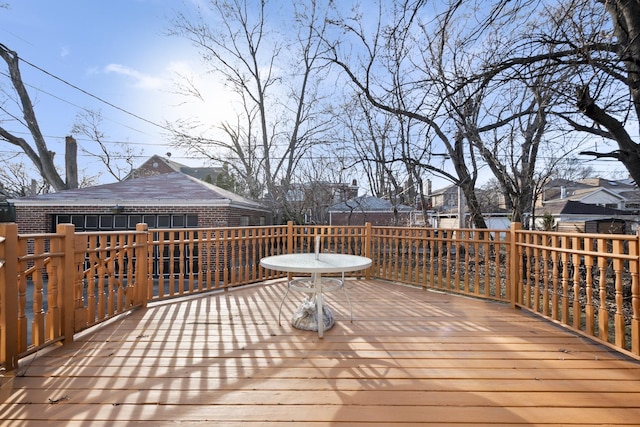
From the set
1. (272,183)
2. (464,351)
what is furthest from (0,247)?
(272,183)

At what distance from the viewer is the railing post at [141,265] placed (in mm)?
3379

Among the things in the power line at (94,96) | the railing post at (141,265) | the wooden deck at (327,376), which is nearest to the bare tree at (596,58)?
the wooden deck at (327,376)

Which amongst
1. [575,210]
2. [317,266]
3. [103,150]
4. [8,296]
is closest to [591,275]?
[317,266]

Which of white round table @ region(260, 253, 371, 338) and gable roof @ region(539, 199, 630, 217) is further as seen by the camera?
gable roof @ region(539, 199, 630, 217)

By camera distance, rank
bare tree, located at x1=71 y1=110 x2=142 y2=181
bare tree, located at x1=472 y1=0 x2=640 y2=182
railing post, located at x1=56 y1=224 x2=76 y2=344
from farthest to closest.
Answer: bare tree, located at x1=71 y1=110 x2=142 y2=181 → bare tree, located at x1=472 y1=0 x2=640 y2=182 → railing post, located at x1=56 y1=224 x2=76 y2=344

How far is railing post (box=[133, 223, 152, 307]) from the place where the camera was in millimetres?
3379

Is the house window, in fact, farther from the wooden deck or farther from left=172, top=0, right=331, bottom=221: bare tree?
the wooden deck

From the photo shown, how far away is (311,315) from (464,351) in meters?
1.33

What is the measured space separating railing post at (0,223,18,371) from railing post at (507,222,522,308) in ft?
14.9

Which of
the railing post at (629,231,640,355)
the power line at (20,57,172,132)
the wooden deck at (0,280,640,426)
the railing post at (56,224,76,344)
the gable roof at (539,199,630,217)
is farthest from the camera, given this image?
the gable roof at (539,199,630,217)

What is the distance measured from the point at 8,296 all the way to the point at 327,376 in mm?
2186

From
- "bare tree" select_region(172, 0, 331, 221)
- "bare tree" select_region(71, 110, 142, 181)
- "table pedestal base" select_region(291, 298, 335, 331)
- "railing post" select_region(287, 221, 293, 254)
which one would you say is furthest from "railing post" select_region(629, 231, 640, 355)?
"bare tree" select_region(71, 110, 142, 181)

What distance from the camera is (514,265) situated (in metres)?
3.45

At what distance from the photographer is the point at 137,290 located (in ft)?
11.3
